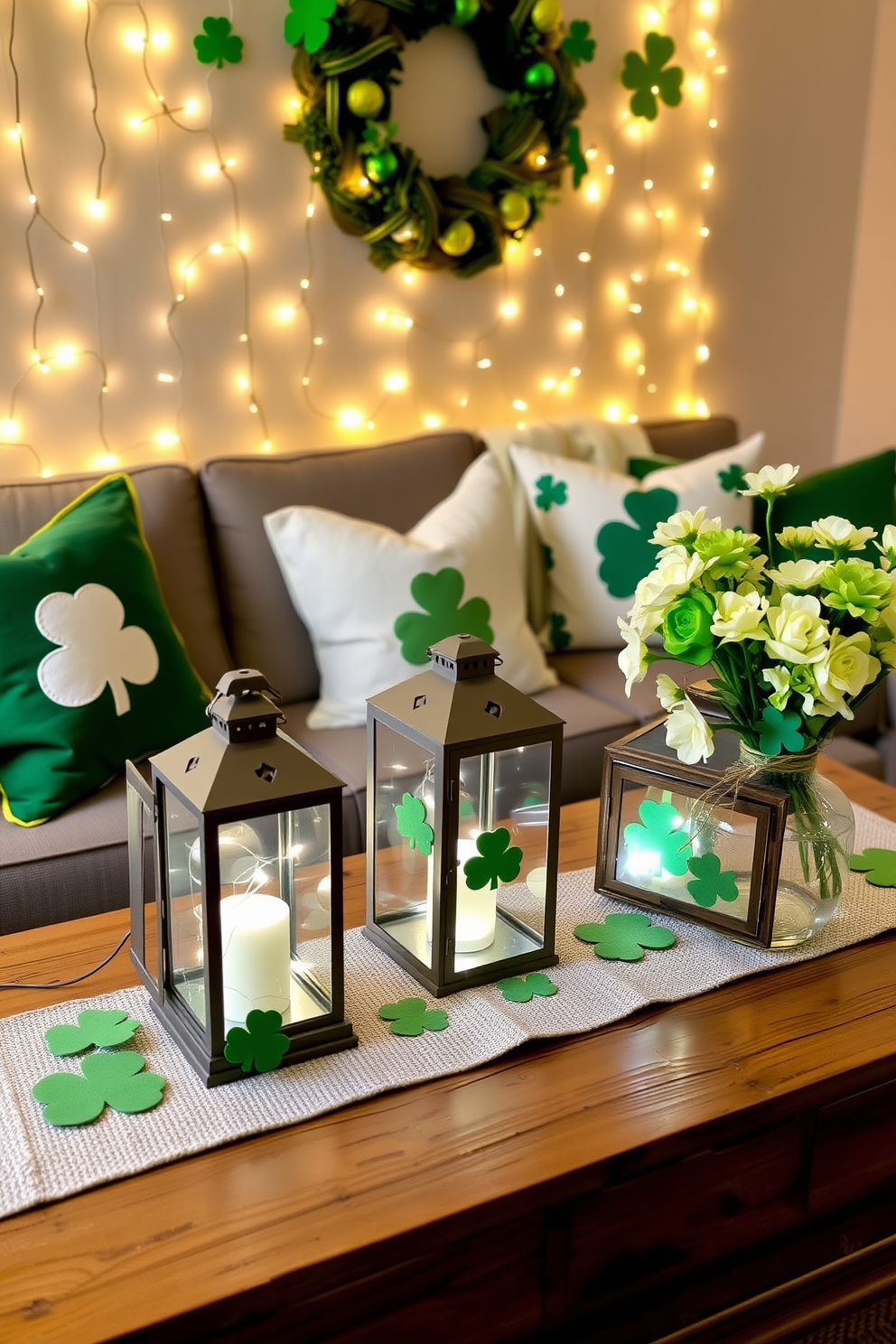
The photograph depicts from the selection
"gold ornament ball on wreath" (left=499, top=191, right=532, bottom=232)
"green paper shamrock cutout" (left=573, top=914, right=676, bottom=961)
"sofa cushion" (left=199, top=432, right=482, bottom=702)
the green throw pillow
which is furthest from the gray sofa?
"green paper shamrock cutout" (left=573, top=914, right=676, bottom=961)

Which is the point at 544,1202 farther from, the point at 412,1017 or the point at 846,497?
the point at 846,497

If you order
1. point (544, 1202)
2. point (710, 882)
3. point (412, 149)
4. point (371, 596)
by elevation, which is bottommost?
point (544, 1202)

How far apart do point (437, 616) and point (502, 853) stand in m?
0.99

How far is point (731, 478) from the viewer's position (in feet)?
8.26

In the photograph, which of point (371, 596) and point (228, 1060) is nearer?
point (228, 1060)

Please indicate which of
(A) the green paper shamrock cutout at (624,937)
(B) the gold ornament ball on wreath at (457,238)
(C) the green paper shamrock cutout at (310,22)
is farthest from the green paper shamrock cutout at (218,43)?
(A) the green paper shamrock cutout at (624,937)

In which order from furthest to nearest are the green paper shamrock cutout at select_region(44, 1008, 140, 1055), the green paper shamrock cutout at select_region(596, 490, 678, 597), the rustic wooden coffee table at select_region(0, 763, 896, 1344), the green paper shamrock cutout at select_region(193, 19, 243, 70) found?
the green paper shamrock cutout at select_region(596, 490, 678, 597) < the green paper shamrock cutout at select_region(193, 19, 243, 70) < the green paper shamrock cutout at select_region(44, 1008, 140, 1055) < the rustic wooden coffee table at select_region(0, 763, 896, 1344)

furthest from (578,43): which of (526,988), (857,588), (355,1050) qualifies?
(355,1050)

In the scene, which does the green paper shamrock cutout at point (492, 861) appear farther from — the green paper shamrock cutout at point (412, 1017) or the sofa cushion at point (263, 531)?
the sofa cushion at point (263, 531)

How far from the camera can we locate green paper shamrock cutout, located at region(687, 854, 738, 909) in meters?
1.27

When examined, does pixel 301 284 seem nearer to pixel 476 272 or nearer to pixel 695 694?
pixel 476 272

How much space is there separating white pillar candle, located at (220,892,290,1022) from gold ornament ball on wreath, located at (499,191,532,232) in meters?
1.94

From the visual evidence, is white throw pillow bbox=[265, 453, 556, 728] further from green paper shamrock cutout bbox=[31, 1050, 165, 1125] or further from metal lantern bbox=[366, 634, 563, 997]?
green paper shamrock cutout bbox=[31, 1050, 165, 1125]

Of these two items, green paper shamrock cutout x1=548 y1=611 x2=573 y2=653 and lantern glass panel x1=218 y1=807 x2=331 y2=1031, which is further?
green paper shamrock cutout x1=548 y1=611 x2=573 y2=653
